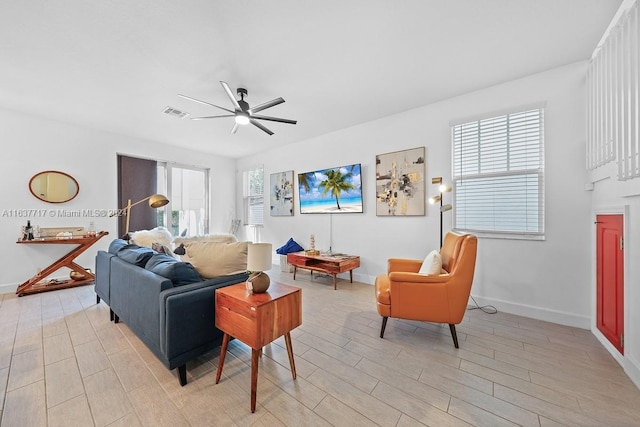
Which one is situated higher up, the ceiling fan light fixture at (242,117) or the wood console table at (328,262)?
the ceiling fan light fixture at (242,117)

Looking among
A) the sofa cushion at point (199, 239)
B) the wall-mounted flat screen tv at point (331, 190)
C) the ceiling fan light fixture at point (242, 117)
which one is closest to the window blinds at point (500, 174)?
the wall-mounted flat screen tv at point (331, 190)

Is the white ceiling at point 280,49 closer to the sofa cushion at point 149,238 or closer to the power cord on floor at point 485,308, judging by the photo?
the sofa cushion at point 149,238

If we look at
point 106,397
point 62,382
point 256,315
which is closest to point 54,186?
point 62,382

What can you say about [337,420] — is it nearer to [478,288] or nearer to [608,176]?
[478,288]

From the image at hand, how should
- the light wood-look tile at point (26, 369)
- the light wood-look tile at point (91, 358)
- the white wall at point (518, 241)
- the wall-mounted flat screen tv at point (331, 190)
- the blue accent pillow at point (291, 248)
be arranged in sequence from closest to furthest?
the light wood-look tile at point (26, 369), the light wood-look tile at point (91, 358), the white wall at point (518, 241), the wall-mounted flat screen tv at point (331, 190), the blue accent pillow at point (291, 248)

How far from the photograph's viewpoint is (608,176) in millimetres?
2033

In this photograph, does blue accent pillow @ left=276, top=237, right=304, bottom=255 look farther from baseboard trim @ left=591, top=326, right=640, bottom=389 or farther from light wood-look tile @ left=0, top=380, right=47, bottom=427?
baseboard trim @ left=591, top=326, right=640, bottom=389

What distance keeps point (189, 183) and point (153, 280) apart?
456 centimetres

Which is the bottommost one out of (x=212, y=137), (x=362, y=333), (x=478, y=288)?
(x=362, y=333)

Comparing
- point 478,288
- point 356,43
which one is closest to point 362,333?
point 478,288

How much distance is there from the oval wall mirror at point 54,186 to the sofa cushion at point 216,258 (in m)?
3.65

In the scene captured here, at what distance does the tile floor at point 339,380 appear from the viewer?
1381mm

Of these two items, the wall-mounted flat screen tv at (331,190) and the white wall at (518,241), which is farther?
the wall-mounted flat screen tv at (331,190)

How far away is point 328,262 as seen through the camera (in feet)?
13.2
